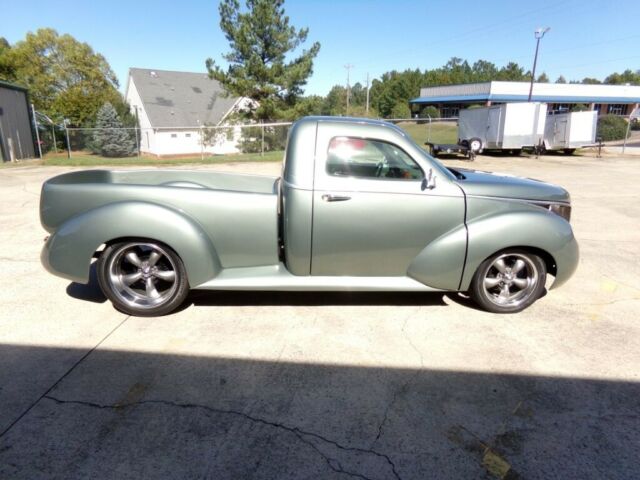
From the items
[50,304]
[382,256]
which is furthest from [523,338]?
[50,304]

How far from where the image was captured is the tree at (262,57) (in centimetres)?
2508

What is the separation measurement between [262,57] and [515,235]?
2613 centimetres

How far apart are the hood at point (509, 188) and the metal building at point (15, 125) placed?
21.4 m

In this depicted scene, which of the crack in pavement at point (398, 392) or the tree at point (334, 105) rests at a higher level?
the tree at point (334, 105)

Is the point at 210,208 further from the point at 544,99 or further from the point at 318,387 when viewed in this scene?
the point at 544,99

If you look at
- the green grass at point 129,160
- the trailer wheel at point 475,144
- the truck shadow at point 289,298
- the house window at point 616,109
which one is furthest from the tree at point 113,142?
the house window at point 616,109

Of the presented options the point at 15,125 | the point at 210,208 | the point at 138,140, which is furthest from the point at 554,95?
the point at 210,208

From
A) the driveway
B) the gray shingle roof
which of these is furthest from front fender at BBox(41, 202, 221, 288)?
the gray shingle roof

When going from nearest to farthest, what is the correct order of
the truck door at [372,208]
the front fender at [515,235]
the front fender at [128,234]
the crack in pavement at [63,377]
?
the crack in pavement at [63,377], the front fender at [128,234], the truck door at [372,208], the front fender at [515,235]

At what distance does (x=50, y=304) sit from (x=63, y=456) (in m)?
2.27

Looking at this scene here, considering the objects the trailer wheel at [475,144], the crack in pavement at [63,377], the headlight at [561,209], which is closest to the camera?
the crack in pavement at [63,377]

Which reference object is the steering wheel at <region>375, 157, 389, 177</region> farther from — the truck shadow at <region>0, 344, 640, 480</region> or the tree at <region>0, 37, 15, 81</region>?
the tree at <region>0, 37, 15, 81</region>

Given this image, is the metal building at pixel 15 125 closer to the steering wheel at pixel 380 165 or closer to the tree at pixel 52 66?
the steering wheel at pixel 380 165

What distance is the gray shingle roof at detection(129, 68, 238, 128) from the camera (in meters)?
40.2
